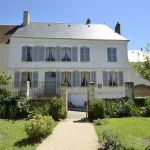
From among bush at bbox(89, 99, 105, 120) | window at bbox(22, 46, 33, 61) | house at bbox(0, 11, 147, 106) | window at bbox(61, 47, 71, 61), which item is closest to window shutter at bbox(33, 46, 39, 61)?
house at bbox(0, 11, 147, 106)

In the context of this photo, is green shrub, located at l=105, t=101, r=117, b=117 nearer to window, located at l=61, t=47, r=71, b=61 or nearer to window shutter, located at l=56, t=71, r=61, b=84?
window shutter, located at l=56, t=71, r=61, b=84

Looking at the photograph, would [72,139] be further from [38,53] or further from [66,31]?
[66,31]

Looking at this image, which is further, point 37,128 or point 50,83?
point 50,83

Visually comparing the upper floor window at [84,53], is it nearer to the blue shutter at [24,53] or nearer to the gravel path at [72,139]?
the blue shutter at [24,53]

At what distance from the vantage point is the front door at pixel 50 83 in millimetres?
26722

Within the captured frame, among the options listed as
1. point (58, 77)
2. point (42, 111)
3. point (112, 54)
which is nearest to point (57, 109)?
point (42, 111)

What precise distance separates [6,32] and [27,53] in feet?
15.9

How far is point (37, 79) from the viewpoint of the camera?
2853 centimetres

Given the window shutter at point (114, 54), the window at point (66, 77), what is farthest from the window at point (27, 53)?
the window shutter at point (114, 54)

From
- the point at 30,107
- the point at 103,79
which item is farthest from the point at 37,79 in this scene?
the point at 30,107

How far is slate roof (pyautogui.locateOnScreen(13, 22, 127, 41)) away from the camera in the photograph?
1163 inches

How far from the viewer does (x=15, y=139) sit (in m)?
11.8

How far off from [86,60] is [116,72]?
3387 millimetres

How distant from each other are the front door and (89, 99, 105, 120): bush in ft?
30.7
